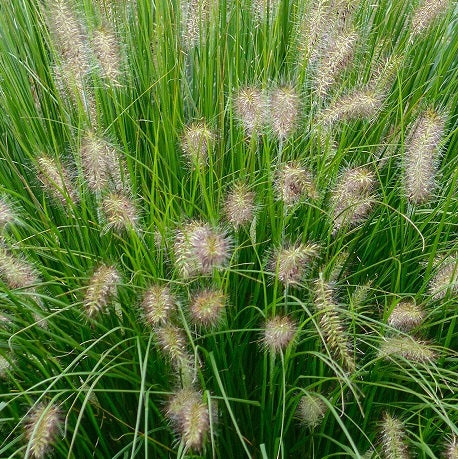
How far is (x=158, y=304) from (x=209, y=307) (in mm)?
120

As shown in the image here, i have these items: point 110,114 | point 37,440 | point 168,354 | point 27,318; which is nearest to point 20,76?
point 110,114

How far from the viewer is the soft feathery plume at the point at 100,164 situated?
2377 mm

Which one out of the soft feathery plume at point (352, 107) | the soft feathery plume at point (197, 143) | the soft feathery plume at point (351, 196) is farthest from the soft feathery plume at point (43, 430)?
the soft feathery plume at point (352, 107)

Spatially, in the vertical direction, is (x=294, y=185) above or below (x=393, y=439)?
above

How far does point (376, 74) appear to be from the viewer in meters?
3.13

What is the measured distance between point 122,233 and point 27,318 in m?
0.37

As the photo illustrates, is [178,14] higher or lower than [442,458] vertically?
higher

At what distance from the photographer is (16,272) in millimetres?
2215

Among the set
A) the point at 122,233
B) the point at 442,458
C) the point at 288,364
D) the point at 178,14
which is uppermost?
the point at 178,14

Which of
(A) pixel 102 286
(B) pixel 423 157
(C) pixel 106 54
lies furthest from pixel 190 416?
(C) pixel 106 54

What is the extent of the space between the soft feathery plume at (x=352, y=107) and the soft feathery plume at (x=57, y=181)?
74 cm

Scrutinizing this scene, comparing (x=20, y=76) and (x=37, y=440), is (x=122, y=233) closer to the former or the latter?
(x=37, y=440)

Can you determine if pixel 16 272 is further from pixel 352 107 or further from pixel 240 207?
pixel 352 107

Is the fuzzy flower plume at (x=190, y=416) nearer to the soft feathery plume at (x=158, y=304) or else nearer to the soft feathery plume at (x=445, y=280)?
the soft feathery plume at (x=158, y=304)
